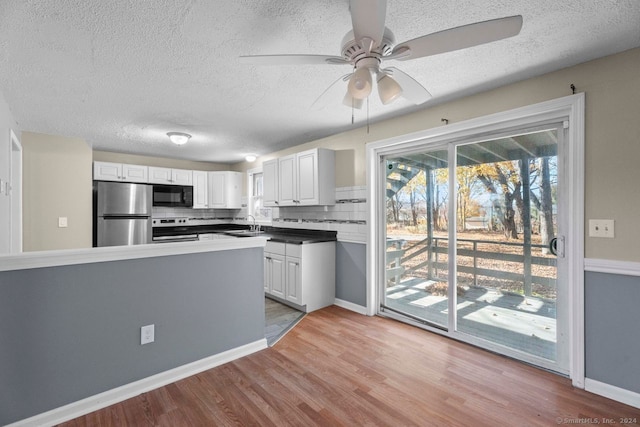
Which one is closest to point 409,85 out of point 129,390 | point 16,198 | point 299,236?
point 129,390

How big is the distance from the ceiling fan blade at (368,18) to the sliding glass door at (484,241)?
1.85 meters

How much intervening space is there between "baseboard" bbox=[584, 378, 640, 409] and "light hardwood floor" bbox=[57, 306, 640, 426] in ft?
0.15

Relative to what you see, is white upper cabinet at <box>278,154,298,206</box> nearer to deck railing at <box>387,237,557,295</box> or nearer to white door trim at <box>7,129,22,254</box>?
deck railing at <box>387,237,557,295</box>

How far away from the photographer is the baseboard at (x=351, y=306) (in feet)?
11.8

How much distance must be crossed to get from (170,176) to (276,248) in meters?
2.60

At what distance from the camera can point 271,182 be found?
4.56 m

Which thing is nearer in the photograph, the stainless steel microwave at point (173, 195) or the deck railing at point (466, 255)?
the deck railing at point (466, 255)

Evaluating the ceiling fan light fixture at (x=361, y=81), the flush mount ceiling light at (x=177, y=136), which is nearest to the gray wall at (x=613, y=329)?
the ceiling fan light fixture at (x=361, y=81)

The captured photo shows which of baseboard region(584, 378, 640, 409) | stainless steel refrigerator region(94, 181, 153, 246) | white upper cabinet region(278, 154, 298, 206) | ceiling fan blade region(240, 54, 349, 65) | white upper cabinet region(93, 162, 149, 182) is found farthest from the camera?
white upper cabinet region(93, 162, 149, 182)

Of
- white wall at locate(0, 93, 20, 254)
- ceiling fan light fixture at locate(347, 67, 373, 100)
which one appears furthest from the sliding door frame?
white wall at locate(0, 93, 20, 254)

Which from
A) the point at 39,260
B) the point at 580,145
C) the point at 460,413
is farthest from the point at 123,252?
the point at 580,145

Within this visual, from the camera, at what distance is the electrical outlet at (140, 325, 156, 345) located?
2.07m

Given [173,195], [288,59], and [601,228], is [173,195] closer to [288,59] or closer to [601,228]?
[288,59]

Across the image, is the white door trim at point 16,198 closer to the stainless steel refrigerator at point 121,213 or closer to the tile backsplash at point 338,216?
the stainless steel refrigerator at point 121,213
